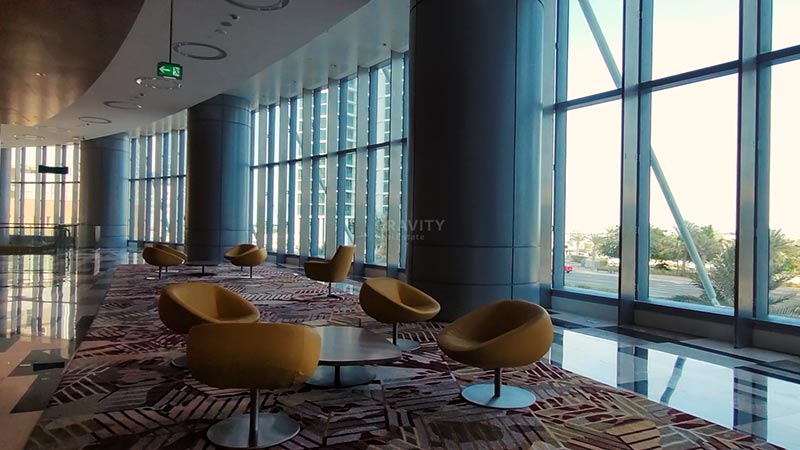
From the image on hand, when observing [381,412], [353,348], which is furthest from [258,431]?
[353,348]

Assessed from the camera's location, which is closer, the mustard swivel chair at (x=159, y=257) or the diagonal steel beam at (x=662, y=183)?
the diagonal steel beam at (x=662, y=183)

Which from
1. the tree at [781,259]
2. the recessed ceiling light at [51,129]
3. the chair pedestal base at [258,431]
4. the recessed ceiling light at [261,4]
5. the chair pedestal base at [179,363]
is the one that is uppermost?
the recessed ceiling light at [261,4]

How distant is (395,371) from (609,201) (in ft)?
16.6

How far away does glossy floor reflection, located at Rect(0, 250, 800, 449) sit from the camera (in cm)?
379

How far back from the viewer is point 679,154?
7539mm

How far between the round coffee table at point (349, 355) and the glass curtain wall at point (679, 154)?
437cm

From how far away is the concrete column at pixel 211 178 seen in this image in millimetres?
15602

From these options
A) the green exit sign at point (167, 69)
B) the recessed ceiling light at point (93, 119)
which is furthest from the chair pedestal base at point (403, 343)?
the recessed ceiling light at point (93, 119)

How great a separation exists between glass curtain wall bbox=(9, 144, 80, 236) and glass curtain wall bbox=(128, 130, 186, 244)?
3.09m

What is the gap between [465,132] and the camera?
7.01 meters

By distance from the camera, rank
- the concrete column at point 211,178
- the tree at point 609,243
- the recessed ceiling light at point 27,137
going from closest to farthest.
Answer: the tree at point 609,243 < the concrete column at point 211,178 < the recessed ceiling light at point 27,137

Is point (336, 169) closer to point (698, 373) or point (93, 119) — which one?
point (93, 119)

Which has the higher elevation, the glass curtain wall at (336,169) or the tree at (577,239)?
the glass curtain wall at (336,169)

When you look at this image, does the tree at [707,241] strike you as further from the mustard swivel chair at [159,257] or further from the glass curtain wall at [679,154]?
the mustard swivel chair at [159,257]
